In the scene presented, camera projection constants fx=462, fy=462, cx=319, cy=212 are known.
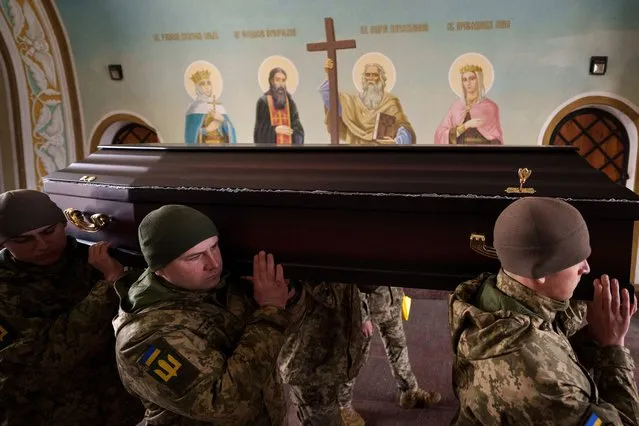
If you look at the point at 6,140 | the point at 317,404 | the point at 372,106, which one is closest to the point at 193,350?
the point at 317,404

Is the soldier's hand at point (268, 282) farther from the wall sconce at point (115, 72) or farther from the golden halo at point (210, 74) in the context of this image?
the wall sconce at point (115, 72)

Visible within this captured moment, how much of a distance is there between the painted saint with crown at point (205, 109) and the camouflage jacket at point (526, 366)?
478 cm

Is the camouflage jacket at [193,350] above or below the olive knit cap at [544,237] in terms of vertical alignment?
below

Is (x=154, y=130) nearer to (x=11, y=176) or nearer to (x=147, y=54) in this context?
(x=147, y=54)

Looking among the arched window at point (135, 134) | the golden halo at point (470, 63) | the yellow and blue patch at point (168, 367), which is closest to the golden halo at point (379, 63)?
the golden halo at point (470, 63)

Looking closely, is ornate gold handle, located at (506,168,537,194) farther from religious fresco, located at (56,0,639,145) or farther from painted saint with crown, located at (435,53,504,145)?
painted saint with crown, located at (435,53,504,145)

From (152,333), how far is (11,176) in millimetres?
5715

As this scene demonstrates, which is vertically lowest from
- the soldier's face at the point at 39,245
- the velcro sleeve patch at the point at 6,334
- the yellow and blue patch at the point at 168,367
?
the velcro sleeve patch at the point at 6,334

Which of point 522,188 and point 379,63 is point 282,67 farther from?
point 522,188

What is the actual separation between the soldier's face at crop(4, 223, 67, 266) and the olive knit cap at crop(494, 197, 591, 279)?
136cm

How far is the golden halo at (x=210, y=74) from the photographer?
5.33 metres

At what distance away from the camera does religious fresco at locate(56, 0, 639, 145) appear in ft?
14.5

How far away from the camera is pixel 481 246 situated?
113 cm

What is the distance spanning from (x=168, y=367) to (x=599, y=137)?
5.26 meters
